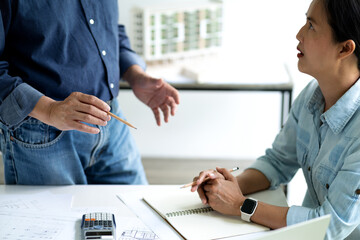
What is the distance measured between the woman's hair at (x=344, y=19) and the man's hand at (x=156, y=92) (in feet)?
1.98

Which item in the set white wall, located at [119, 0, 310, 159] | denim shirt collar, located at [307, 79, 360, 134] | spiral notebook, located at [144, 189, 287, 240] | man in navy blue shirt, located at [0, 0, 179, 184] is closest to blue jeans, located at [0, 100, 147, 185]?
man in navy blue shirt, located at [0, 0, 179, 184]

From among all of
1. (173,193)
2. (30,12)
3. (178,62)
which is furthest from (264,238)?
(178,62)

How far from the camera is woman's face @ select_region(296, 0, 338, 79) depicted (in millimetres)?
1384

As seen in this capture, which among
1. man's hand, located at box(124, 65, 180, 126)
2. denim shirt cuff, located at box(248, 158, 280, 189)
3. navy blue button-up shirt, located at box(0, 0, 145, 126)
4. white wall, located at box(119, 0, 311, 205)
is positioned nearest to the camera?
navy blue button-up shirt, located at box(0, 0, 145, 126)

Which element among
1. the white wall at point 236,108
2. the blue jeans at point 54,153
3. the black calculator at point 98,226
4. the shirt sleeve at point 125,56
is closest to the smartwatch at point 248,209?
the black calculator at point 98,226

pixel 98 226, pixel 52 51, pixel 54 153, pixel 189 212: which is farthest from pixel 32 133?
pixel 189 212

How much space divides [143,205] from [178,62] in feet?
6.63

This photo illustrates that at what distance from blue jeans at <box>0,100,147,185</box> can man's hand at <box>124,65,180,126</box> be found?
0.54 ft

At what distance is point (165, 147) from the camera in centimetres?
390

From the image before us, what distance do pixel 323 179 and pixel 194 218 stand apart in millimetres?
376

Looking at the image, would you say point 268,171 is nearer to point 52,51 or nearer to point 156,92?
point 156,92

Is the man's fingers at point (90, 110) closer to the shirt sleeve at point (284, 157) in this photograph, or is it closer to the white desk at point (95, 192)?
the white desk at point (95, 192)

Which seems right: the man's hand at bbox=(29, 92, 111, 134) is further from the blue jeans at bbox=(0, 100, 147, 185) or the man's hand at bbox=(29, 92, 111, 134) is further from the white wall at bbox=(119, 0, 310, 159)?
the white wall at bbox=(119, 0, 310, 159)

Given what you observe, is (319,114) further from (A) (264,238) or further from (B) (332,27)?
(A) (264,238)
